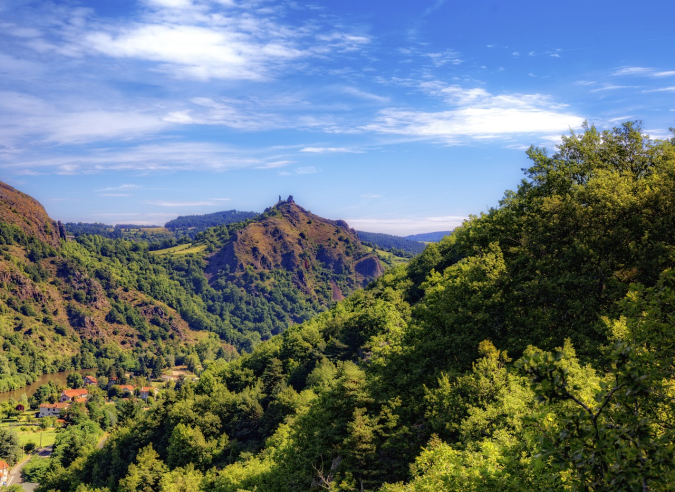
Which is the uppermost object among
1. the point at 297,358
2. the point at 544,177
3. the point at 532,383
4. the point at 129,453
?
the point at 544,177

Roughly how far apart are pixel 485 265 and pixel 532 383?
25.9 meters

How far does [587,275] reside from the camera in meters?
27.0

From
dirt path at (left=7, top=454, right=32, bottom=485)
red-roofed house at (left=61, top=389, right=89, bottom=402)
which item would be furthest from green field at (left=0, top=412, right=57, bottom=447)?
red-roofed house at (left=61, top=389, right=89, bottom=402)

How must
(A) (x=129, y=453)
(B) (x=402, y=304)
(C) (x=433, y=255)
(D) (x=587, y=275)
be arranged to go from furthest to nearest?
(C) (x=433, y=255)
(A) (x=129, y=453)
(B) (x=402, y=304)
(D) (x=587, y=275)

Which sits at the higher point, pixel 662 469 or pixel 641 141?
pixel 641 141

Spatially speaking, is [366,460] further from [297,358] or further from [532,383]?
[297,358]

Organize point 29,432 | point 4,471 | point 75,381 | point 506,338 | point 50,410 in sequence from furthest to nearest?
point 75,381, point 50,410, point 29,432, point 4,471, point 506,338

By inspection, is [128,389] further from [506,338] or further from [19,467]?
[506,338]

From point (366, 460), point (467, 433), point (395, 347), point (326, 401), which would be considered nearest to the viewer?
point (467, 433)

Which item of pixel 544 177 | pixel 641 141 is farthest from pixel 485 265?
pixel 641 141

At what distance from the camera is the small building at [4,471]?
95.5 m

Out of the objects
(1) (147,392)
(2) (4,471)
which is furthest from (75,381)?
(2) (4,471)

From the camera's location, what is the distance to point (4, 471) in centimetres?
9812

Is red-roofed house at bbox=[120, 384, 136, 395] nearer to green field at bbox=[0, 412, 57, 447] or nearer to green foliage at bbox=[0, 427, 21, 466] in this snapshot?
green field at bbox=[0, 412, 57, 447]
